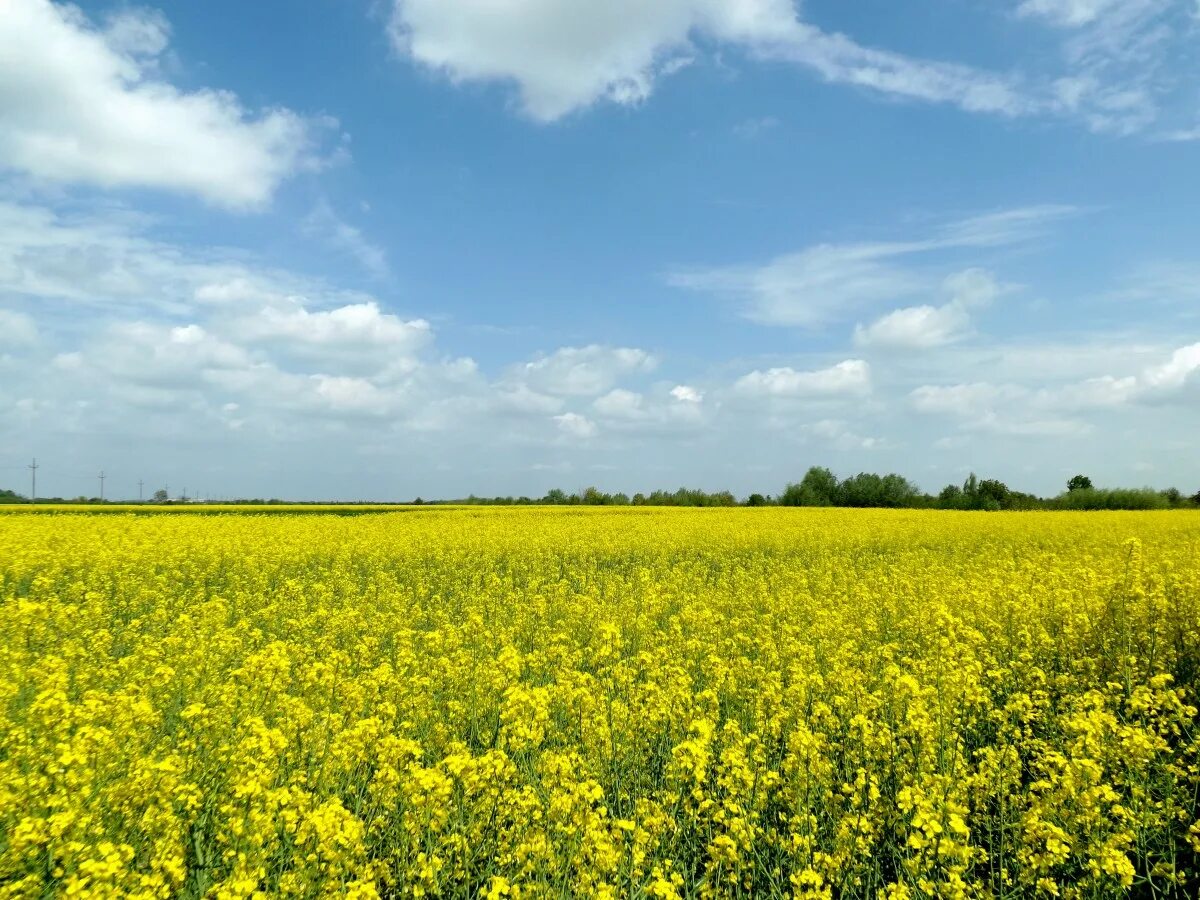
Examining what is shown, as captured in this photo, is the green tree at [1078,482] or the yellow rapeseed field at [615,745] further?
the green tree at [1078,482]

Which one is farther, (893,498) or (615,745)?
(893,498)

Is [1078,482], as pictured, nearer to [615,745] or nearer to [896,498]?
[896,498]

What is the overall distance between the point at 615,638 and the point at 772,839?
247 cm

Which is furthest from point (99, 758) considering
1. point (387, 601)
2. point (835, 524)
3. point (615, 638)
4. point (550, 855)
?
point (835, 524)

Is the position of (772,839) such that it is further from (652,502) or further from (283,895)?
(652,502)

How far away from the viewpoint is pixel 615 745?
525cm

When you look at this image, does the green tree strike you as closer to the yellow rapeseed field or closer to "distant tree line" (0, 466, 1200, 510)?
"distant tree line" (0, 466, 1200, 510)

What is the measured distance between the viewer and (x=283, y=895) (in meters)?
3.65

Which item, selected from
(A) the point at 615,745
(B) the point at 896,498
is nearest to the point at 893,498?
(B) the point at 896,498

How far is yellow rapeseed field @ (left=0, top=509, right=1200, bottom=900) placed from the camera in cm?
385

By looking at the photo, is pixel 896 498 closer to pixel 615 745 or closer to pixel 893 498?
pixel 893 498

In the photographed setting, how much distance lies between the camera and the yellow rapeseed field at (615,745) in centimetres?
385

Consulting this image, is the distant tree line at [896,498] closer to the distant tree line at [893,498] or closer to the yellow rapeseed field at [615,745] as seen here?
the distant tree line at [893,498]

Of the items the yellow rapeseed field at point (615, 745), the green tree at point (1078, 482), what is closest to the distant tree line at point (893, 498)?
the green tree at point (1078, 482)
